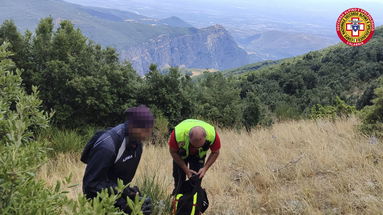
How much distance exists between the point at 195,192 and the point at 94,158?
4.17 feet

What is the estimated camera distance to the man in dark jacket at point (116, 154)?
2.33m

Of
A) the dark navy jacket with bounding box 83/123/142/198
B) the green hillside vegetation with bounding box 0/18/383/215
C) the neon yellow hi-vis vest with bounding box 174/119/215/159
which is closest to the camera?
the green hillside vegetation with bounding box 0/18/383/215

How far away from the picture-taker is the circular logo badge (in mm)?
14383

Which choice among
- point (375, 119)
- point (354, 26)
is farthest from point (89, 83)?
point (354, 26)

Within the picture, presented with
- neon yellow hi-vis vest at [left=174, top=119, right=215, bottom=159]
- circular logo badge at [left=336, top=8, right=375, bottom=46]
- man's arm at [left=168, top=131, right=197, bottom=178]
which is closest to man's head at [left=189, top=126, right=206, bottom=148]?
neon yellow hi-vis vest at [left=174, top=119, right=215, bottom=159]

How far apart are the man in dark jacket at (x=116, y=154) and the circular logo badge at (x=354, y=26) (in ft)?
44.9

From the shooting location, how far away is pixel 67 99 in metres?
10.6

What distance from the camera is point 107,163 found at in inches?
92.2

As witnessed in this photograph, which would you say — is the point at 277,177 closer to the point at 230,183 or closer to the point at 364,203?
the point at 230,183

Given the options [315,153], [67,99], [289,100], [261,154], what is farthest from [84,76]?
[289,100]

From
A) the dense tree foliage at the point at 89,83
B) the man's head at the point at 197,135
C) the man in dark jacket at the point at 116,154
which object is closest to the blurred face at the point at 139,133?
the man in dark jacket at the point at 116,154

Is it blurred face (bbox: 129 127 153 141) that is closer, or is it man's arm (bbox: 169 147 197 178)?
blurred face (bbox: 129 127 153 141)

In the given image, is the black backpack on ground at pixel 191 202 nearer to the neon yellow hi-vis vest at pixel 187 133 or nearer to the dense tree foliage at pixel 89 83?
the neon yellow hi-vis vest at pixel 187 133

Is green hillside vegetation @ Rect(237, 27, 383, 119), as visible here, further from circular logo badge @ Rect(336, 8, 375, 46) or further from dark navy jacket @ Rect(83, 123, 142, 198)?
dark navy jacket @ Rect(83, 123, 142, 198)
